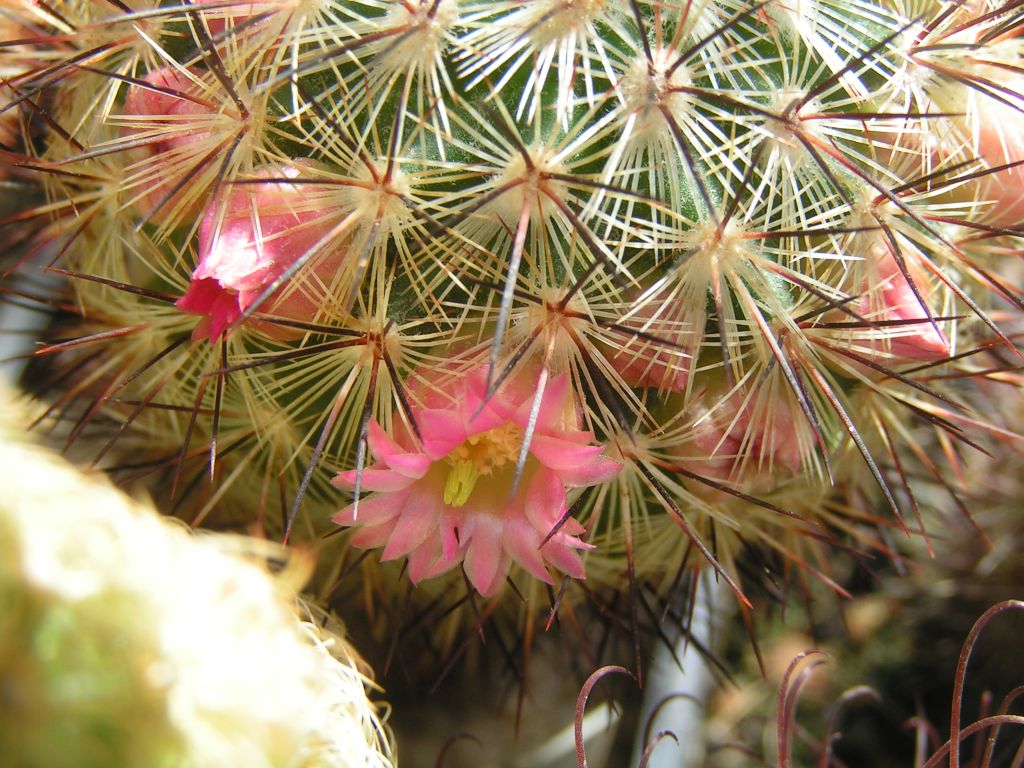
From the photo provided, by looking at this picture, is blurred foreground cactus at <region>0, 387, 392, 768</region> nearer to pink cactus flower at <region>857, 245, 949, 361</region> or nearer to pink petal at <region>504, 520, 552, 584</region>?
pink petal at <region>504, 520, 552, 584</region>

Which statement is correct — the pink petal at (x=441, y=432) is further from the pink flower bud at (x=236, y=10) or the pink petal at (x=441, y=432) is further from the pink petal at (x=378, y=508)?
the pink flower bud at (x=236, y=10)

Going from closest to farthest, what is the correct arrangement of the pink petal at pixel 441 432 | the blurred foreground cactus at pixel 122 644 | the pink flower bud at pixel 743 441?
the blurred foreground cactus at pixel 122 644, the pink petal at pixel 441 432, the pink flower bud at pixel 743 441

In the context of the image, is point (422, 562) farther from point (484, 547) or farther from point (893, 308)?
point (893, 308)

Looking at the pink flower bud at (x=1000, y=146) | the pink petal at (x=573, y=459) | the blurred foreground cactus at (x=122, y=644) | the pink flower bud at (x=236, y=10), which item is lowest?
the blurred foreground cactus at (x=122, y=644)

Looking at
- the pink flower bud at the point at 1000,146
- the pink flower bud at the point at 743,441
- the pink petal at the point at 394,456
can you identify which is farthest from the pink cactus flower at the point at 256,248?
the pink flower bud at the point at 1000,146

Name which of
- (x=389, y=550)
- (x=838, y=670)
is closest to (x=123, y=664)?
(x=389, y=550)

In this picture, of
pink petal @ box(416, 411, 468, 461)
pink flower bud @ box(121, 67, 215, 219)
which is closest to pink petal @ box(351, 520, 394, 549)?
pink petal @ box(416, 411, 468, 461)

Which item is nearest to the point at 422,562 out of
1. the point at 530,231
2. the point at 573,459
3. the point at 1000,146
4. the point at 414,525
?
the point at 414,525
